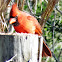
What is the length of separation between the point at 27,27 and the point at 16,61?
91 centimetres

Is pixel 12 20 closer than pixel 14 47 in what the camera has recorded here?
No

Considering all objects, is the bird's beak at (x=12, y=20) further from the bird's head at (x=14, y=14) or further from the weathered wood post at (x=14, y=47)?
the weathered wood post at (x=14, y=47)

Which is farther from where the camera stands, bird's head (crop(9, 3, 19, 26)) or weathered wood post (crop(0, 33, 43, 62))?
bird's head (crop(9, 3, 19, 26))

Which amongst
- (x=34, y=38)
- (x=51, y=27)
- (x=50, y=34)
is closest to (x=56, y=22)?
(x=51, y=27)

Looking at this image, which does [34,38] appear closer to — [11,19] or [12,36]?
[12,36]

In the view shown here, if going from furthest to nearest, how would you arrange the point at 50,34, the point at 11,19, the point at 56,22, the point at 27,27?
the point at 50,34, the point at 56,22, the point at 27,27, the point at 11,19

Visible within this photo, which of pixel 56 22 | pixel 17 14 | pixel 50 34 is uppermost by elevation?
pixel 17 14

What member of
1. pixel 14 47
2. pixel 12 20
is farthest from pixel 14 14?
pixel 14 47

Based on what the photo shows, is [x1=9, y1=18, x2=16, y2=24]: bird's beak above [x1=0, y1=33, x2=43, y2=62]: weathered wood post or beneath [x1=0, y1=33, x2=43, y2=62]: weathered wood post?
above

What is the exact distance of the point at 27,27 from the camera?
1.66m

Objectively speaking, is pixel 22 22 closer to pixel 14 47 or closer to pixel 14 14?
pixel 14 14

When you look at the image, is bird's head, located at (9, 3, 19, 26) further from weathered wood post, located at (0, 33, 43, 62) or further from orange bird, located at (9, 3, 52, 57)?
weathered wood post, located at (0, 33, 43, 62)

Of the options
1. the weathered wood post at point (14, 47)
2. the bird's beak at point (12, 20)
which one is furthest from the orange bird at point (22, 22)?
the weathered wood post at point (14, 47)

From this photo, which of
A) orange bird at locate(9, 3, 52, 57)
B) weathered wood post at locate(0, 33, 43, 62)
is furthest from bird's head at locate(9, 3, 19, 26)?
weathered wood post at locate(0, 33, 43, 62)
